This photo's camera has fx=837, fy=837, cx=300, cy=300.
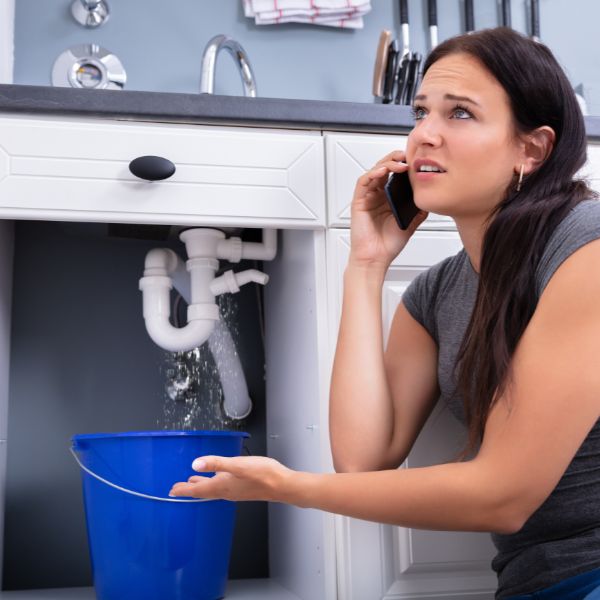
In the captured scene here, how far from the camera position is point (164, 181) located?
1.33 m

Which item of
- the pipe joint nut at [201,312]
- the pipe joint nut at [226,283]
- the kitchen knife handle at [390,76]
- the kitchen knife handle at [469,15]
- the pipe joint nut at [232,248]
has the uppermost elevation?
the kitchen knife handle at [469,15]

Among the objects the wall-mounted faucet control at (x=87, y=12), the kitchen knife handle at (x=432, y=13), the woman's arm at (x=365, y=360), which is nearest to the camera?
the woman's arm at (x=365, y=360)

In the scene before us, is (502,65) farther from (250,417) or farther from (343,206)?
(250,417)

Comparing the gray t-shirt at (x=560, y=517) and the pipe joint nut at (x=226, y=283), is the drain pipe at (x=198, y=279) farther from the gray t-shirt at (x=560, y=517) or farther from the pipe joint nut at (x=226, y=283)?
the gray t-shirt at (x=560, y=517)

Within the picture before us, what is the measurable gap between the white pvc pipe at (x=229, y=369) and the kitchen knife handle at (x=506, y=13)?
1.08 metres

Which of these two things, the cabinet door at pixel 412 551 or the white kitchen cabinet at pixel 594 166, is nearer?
the cabinet door at pixel 412 551

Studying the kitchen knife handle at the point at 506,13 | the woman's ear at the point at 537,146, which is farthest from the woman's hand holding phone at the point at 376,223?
the kitchen knife handle at the point at 506,13

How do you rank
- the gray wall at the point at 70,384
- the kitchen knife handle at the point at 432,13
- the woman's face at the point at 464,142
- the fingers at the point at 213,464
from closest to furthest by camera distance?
the fingers at the point at 213,464 → the woman's face at the point at 464,142 → the gray wall at the point at 70,384 → the kitchen knife handle at the point at 432,13

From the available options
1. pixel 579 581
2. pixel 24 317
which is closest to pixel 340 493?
pixel 579 581

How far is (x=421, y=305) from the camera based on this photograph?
128 centimetres

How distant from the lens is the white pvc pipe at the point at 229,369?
1.69 m

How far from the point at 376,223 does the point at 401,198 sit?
0.19 ft

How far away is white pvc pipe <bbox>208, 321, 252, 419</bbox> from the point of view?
1693 mm

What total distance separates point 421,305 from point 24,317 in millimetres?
877
